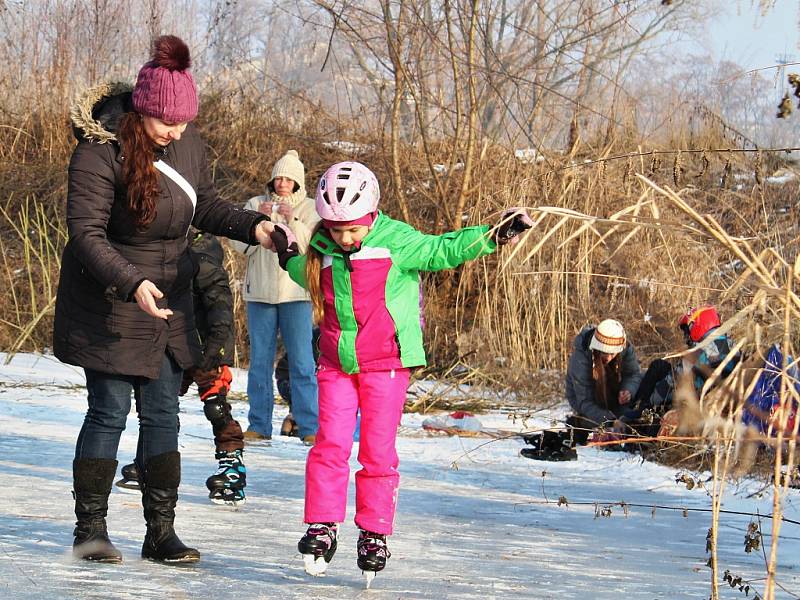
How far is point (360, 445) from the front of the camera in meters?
4.60

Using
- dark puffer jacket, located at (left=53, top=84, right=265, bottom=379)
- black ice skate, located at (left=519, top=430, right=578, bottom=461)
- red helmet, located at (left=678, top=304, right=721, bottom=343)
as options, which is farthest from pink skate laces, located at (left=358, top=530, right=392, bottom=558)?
black ice skate, located at (left=519, top=430, right=578, bottom=461)

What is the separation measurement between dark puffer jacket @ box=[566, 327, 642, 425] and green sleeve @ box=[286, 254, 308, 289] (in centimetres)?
420

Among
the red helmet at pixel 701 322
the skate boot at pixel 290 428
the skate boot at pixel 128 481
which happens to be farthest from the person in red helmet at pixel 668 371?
the skate boot at pixel 128 481

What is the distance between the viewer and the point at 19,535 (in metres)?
4.95

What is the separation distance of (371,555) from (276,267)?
13.3ft

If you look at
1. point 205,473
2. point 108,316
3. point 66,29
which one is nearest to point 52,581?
point 108,316

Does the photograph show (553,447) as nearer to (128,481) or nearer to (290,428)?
(290,428)

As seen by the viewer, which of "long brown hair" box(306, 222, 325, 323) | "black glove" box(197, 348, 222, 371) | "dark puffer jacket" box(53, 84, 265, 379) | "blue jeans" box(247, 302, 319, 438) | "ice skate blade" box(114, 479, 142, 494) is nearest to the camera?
"dark puffer jacket" box(53, 84, 265, 379)

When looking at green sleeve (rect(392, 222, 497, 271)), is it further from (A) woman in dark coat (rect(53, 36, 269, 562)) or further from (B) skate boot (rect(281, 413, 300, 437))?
(B) skate boot (rect(281, 413, 300, 437))

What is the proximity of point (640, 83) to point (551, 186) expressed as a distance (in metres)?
12.2

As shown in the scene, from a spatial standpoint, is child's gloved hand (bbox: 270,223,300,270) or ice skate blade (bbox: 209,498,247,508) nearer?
child's gloved hand (bbox: 270,223,300,270)

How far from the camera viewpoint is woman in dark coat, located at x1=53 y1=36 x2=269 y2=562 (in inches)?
171

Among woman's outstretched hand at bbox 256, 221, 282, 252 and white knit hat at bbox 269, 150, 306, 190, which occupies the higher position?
white knit hat at bbox 269, 150, 306, 190

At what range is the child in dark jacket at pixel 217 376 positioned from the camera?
5.96m
